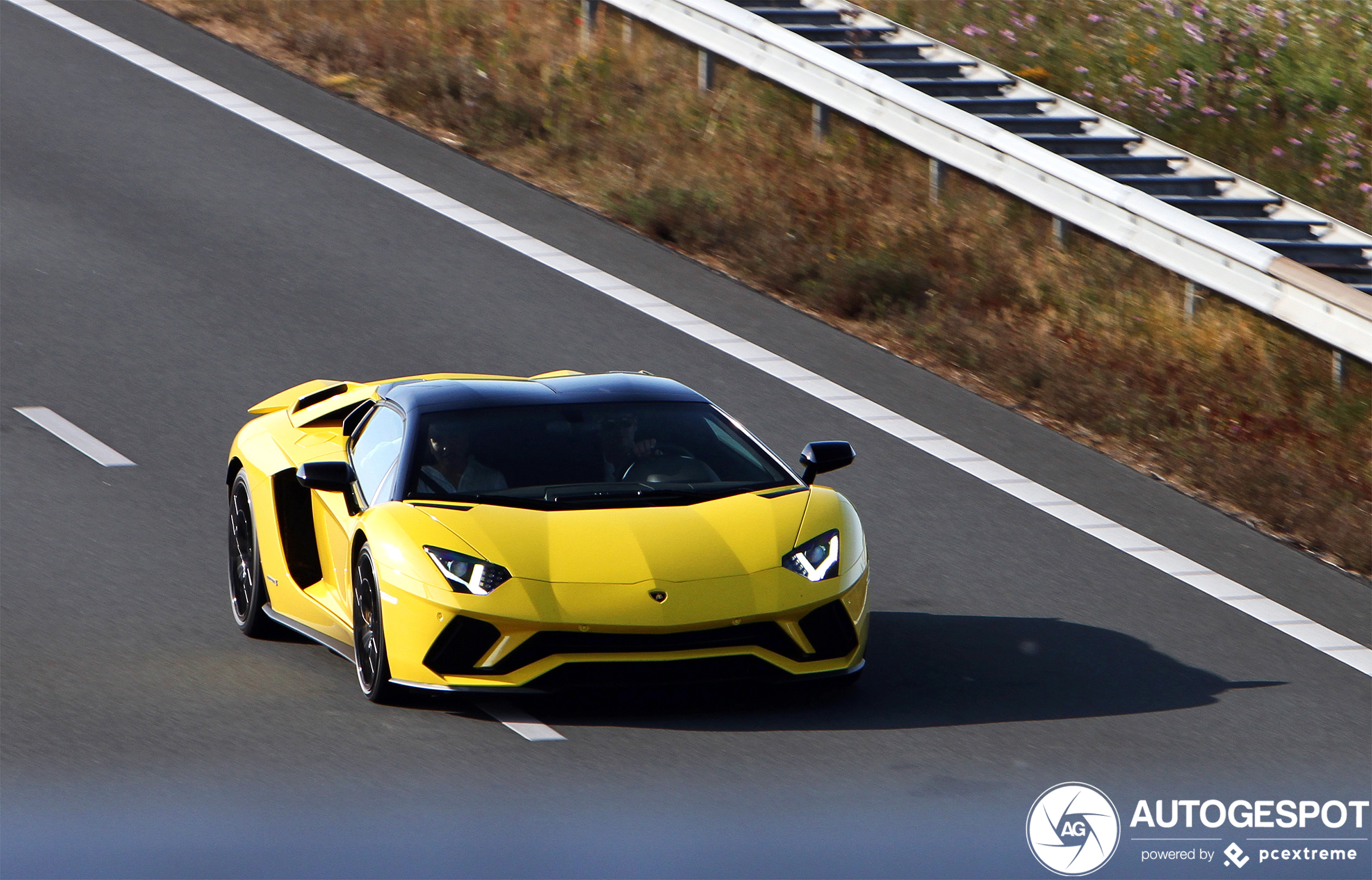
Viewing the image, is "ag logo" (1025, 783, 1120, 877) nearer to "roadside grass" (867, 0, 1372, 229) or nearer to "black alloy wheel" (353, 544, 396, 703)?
"black alloy wheel" (353, 544, 396, 703)

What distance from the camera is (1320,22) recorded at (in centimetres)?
Result: 1859

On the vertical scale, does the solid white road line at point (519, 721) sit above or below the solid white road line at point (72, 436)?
above

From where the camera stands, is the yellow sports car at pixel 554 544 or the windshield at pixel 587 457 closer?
the yellow sports car at pixel 554 544

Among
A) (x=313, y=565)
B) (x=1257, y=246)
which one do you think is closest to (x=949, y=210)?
(x=1257, y=246)

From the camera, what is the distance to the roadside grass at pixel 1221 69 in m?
16.5

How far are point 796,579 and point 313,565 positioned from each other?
90.7 inches

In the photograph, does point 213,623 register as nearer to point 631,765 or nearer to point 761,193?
point 631,765

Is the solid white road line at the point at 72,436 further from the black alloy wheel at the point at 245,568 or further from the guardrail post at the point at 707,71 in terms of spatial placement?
the guardrail post at the point at 707,71

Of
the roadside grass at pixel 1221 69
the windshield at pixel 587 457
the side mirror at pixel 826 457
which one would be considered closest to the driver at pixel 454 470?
the windshield at pixel 587 457

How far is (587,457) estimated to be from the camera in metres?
8.44

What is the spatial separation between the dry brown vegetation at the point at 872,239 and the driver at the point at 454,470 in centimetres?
457

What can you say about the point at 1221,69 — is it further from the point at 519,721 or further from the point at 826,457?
the point at 519,721

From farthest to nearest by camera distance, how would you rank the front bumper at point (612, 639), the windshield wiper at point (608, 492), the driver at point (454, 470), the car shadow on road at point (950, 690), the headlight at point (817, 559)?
1. the driver at point (454, 470)
2. the windshield wiper at point (608, 492)
3. the car shadow on road at point (950, 690)
4. the headlight at point (817, 559)
5. the front bumper at point (612, 639)

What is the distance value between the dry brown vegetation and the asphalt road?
0.35m
